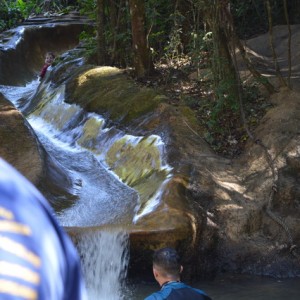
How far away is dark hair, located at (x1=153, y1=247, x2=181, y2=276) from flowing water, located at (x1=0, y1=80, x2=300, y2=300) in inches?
128

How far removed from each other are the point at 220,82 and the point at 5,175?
28.2 ft

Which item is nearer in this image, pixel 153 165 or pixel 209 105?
pixel 153 165

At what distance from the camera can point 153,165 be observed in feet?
27.2

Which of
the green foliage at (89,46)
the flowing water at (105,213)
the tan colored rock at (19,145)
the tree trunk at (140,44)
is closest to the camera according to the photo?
the flowing water at (105,213)

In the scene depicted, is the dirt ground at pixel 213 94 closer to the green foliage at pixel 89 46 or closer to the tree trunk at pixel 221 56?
the tree trunk at pixel 221 56

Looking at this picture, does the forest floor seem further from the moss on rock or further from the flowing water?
the flowing water

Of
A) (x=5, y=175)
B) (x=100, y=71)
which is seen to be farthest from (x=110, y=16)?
(x=5, y=175)

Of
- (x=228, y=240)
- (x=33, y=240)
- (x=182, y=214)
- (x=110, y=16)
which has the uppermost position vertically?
(x=33, y=240)

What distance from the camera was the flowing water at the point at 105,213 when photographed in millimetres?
6473

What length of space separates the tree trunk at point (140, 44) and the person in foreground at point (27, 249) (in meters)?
11.2

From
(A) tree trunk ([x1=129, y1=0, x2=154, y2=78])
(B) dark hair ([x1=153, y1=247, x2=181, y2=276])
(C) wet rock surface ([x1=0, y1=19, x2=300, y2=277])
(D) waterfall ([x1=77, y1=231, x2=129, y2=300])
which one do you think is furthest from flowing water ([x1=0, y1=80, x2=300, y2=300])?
(B) dark hair ([x1=153, y1=247, x2=181, y2=276])

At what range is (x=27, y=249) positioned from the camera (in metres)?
0.74

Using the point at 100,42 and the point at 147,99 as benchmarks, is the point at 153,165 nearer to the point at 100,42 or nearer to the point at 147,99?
the point at 147,99

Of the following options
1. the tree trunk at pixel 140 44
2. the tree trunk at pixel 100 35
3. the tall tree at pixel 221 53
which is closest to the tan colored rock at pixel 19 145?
the tall tree at pixel 221 53
